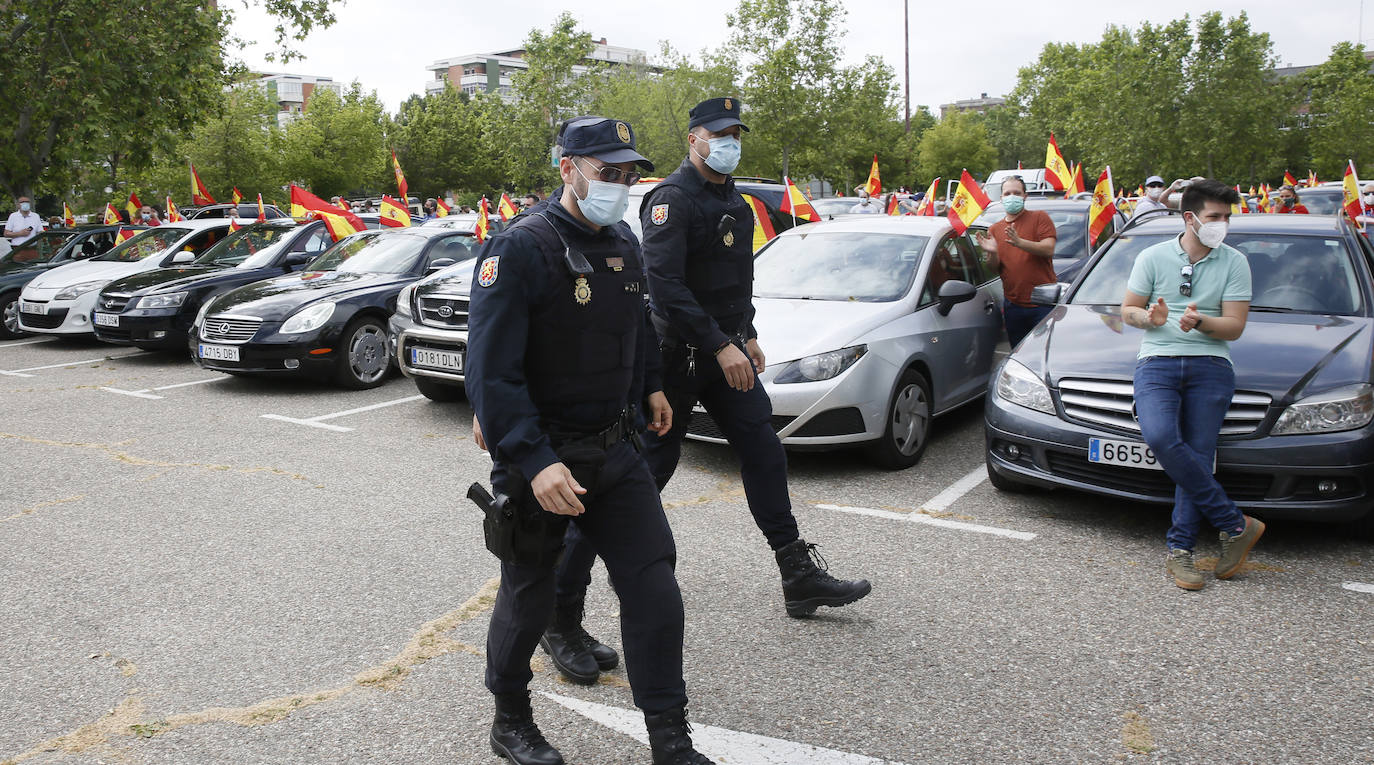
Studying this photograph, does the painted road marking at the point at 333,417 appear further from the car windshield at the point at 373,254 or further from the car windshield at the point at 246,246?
the car windshield at the point at 246,246

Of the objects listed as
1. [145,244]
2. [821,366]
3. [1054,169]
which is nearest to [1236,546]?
[821,366]

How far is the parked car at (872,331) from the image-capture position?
6051 millimetres

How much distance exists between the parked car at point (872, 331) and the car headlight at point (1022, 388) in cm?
77

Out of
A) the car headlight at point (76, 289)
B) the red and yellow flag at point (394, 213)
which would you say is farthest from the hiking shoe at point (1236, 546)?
the car headlight at point (76, 289)

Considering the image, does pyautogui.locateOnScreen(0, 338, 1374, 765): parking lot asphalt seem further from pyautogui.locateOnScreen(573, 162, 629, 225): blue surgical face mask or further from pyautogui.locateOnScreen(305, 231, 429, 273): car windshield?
pyautogui.locateOnScreen(305, 231, 429, 273): car windshield

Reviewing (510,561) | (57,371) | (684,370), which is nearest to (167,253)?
(57,371)

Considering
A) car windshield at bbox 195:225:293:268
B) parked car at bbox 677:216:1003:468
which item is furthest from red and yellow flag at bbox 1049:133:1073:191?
car windshield at bbox 195:225:293:268

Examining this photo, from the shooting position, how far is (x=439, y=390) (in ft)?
28.4

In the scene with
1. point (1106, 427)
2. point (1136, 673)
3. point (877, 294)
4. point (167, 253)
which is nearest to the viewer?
point (1136, 673)

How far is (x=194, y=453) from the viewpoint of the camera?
7.06 m

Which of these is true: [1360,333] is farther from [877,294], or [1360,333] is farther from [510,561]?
[510,561]

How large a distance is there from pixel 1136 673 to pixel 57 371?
11014 mm

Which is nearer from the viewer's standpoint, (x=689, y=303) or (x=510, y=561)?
(x=510, y=561)

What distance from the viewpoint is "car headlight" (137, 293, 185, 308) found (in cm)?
1084
